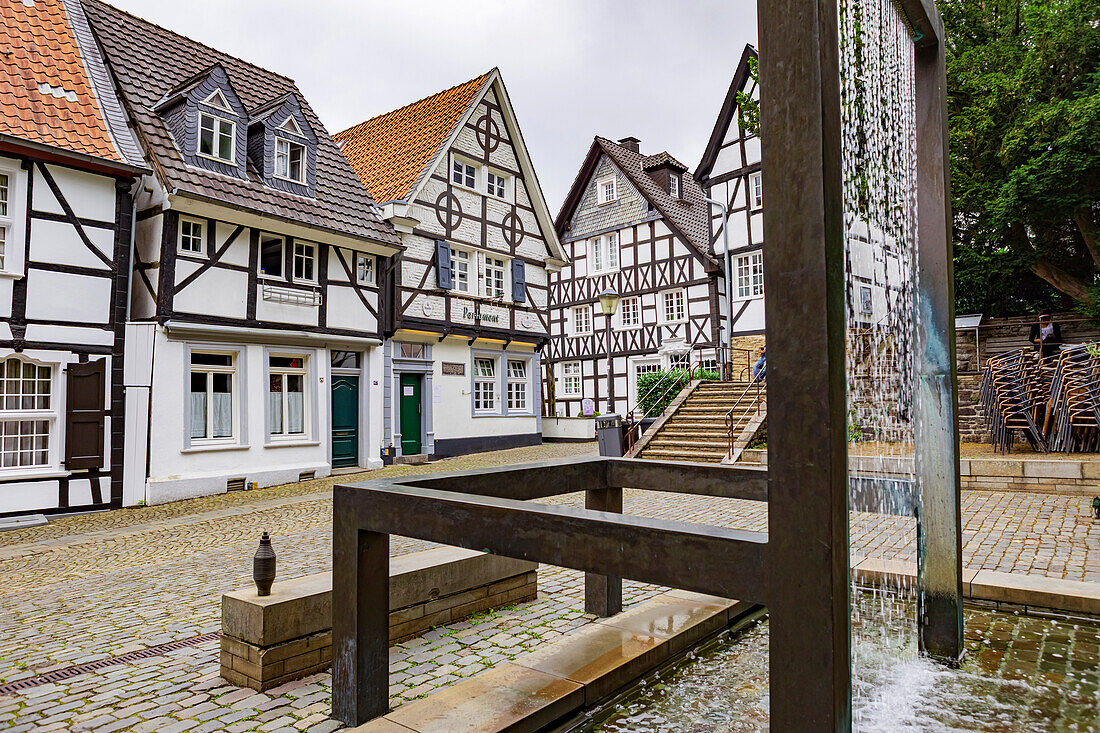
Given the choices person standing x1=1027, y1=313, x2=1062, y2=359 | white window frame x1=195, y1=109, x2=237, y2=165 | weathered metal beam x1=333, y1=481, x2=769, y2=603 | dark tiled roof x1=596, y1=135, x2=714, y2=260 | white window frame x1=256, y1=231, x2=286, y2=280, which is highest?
dark tiled roof x1=596, y1=135, x2=714, y2=260

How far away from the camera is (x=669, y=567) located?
6.72 feet

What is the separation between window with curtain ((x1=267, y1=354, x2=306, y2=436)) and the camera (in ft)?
47.0

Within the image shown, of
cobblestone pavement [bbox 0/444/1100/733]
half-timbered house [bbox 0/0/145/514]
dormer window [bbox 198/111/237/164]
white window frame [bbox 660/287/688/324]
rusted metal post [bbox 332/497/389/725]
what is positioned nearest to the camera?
rusted metal post [bbox 332/497/389/725]

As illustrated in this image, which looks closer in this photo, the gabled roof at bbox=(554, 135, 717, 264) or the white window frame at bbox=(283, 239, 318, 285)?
the white window frame at bbox=(283, 239, 318, 285)

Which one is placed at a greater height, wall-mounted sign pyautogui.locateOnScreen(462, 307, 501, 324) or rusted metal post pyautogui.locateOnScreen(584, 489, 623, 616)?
wall-mounted sign pyautogui.locateOnScreen(462, 307, 501, 324)

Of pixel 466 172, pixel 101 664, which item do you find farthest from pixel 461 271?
pixel 101 664

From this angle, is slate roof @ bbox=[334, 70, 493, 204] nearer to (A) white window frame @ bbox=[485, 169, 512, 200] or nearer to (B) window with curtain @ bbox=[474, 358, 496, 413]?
(A) white window frame @ bbox=[485, 169, 512, 200]

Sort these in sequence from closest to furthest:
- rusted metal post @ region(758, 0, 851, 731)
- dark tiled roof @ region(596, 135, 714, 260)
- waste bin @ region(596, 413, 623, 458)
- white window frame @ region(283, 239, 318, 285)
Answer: rusted metal post @ region(758, 0, 851, 731), white window frame @ region(283, 239, 318, 285), waste bin @ region(596, 413, 623, 458), dark tiled roof @ region(596, 135, 714, 260)

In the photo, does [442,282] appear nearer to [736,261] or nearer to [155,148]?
[155,148]

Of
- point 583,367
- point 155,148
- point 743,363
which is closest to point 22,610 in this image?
point 155,148

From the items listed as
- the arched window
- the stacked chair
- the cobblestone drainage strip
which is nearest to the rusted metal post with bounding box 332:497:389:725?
the cobblestone drainage strip

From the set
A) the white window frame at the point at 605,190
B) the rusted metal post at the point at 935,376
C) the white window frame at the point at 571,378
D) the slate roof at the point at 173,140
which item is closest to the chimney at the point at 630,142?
the white window frame at the point at 605,190

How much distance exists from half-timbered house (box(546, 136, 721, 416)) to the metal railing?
0.15 meters

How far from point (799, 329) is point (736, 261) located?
75.3ft
